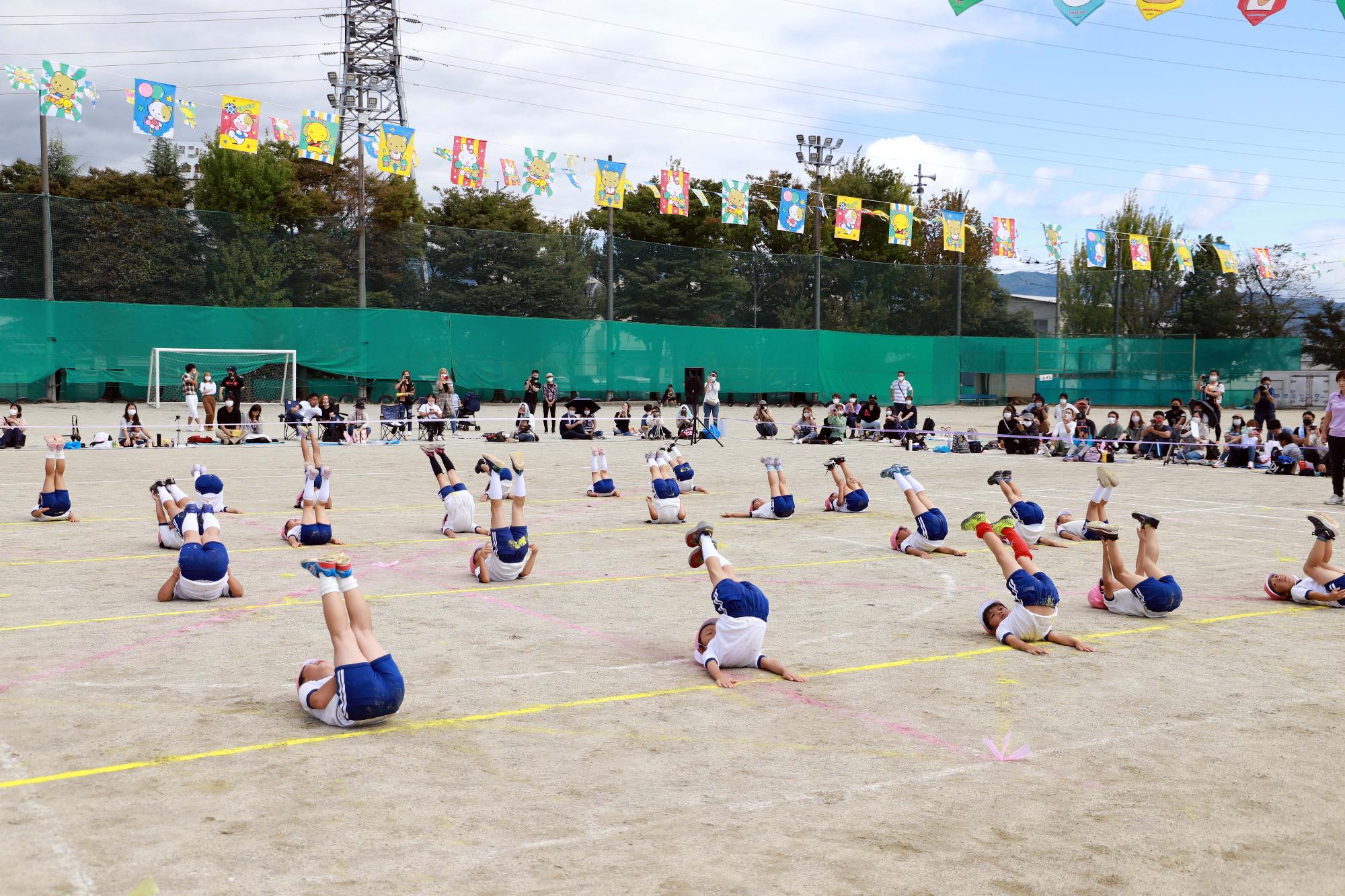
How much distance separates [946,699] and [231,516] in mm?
10932

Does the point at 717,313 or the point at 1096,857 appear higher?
the point at 717,313

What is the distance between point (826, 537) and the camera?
13.8 metres

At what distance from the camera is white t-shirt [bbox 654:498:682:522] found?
48.2ft

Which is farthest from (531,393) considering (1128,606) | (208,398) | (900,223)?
(1128,606)

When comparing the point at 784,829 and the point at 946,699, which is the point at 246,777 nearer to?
the point at 784,829

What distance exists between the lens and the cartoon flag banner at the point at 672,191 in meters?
40.2

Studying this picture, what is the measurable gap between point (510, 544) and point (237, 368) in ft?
87.9

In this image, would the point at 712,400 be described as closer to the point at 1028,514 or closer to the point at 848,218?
the point at 848,218

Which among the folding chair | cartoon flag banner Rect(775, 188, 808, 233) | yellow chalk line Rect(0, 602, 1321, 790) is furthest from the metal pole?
yellow chalk line Rect(0, 602, 1321, 790)

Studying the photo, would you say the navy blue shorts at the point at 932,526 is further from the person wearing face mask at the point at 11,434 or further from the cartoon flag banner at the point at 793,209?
the cartoon flag banner at the point at 793,209

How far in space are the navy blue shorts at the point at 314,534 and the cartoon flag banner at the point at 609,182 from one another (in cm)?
2704

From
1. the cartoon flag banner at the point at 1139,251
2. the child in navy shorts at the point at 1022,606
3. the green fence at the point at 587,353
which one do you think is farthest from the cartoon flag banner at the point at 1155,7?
the cartoon flag banner at the point at 1139,251

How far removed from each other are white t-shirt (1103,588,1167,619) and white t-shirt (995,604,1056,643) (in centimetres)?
141

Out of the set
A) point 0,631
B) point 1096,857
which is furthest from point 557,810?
point 0,631
